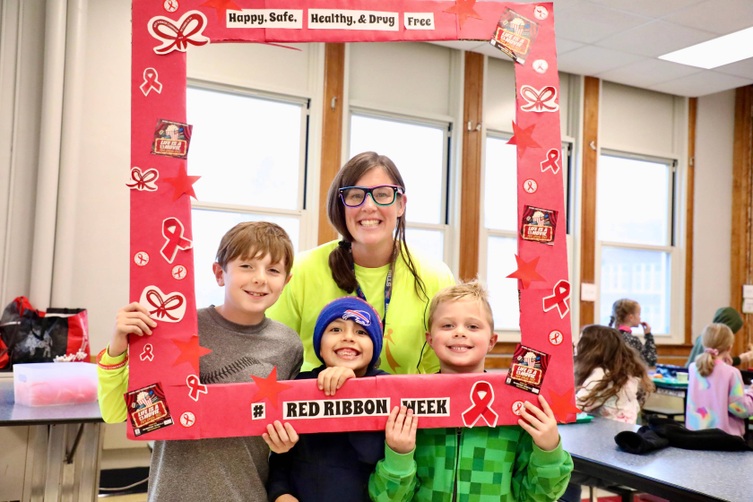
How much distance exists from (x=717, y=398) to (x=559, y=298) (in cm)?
343

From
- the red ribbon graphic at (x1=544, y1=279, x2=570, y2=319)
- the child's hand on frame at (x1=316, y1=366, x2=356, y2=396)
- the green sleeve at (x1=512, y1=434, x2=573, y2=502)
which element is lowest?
the green sleeve at (x1=512, y1=434, x2=573, y2=502)

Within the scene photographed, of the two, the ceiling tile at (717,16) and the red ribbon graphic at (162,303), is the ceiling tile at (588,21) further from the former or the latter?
the red ribbon graphic at (162,303)

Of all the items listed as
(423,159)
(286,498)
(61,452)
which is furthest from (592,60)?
(286,498)

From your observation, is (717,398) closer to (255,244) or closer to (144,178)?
(255,244)

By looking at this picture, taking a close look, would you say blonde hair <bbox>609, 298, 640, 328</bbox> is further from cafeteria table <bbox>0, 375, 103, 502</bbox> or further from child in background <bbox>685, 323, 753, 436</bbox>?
cafeteria table <bbox>0, 375, 103, 502</bbox>

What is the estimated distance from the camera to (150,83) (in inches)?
60.2

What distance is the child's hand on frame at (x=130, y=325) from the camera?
57.7 inches

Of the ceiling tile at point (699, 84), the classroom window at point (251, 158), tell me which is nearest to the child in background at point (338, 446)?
the classroom window at point (251, 158)

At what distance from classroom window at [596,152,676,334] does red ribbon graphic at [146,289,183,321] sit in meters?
6.11

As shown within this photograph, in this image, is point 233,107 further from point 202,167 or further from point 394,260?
point 394,260

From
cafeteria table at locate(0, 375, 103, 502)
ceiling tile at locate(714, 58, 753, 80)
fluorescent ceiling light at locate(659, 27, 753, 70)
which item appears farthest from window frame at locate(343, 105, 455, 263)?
cafeteria table at locate(0, 375, 103, 502)

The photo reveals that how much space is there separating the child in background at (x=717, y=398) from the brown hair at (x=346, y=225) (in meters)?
3.28

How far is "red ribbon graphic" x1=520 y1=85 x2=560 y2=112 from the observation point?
5.44 ft

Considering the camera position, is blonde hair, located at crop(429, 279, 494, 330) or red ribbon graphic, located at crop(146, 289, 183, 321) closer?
red ribbon graphic, located at crop(146, 289, 183, 321)
